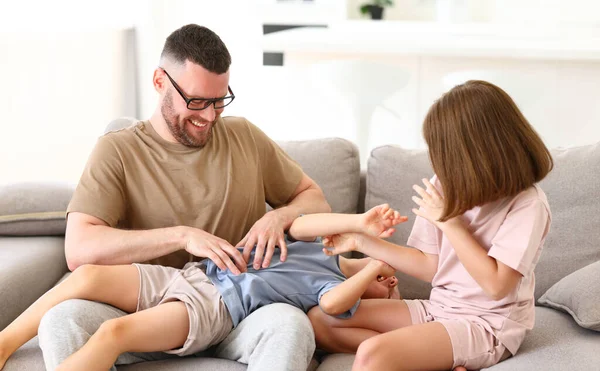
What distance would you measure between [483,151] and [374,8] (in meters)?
3.34

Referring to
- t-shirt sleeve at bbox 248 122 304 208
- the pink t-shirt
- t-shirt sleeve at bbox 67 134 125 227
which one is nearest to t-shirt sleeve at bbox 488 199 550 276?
the pink t-shirt

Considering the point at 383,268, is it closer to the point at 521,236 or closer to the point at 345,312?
the point at 345,312

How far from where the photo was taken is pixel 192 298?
1889 millimetres

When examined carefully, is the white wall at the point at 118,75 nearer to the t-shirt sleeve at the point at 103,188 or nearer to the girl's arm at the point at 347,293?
the t-shirt sleeve at the point at 103,188

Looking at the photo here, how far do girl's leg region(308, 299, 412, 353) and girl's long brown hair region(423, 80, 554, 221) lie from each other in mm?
333

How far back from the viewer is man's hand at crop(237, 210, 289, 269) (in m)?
2.02

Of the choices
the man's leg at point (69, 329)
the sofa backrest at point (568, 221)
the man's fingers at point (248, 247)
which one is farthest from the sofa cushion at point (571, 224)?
the man's leg at point (69, 329)

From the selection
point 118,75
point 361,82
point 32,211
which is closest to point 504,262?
point 32,211

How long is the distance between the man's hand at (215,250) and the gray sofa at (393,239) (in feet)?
0.81

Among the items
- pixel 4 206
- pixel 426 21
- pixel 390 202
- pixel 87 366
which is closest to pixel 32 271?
pixel 4 206

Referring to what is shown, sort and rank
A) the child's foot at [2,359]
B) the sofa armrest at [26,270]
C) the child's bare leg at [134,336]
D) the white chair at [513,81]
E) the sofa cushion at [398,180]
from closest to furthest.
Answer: the child's bare leg at [134,336] → the child's foot at [2,359] → the sofa armrest at [26,270] → the sofa cushion at [398,180] → the white chair at [513,81]

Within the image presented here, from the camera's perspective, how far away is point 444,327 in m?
1.82

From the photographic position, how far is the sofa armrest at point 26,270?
6.82 ft

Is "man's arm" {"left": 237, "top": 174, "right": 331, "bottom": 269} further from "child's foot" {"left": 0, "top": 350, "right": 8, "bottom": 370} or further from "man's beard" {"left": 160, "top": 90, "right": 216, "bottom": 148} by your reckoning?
"child's foot" {"left": 0, "top": 350, "right": 8, "bottom": 370}
